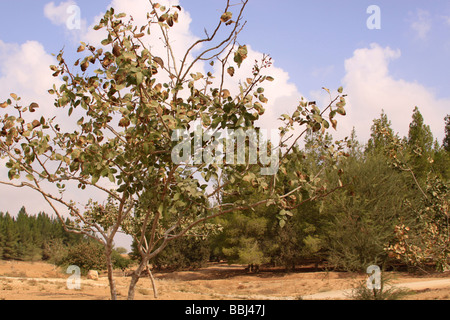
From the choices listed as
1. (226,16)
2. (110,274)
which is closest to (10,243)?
(110,274)

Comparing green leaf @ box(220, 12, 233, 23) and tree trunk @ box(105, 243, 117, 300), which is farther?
tree trunk @ box(105, 243, 117, 300)

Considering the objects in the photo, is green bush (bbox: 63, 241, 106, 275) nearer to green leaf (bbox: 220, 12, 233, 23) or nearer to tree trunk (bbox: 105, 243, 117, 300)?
tree trunk (bbox: 105, 243, 117, 300)

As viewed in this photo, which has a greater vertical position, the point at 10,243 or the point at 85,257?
the point at 85,257

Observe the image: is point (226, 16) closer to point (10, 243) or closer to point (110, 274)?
point (110, 274)

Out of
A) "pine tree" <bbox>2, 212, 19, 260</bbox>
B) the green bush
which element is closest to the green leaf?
the green bush

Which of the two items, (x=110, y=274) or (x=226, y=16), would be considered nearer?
(x=226, y=16)

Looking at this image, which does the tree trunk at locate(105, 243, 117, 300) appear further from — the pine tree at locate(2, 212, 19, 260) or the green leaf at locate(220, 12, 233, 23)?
the pine tree at locate(2, 212, 19, 260)

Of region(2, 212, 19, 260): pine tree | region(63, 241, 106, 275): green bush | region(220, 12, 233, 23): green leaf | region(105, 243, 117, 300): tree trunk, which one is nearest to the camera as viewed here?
region(220, 12, 233, 23): green leaf

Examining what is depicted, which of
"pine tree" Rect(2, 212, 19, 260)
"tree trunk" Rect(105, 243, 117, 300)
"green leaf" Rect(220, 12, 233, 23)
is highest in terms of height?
"green leaf" Rect(220, 12, 233, 23)

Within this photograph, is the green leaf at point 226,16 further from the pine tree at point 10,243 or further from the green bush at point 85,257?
the pine tree at point 10,243

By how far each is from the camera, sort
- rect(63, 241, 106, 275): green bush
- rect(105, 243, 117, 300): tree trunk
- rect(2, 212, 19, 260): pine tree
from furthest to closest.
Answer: rect(2, 212, 19, 260): pine tree → rect(63, 241, 106, 275): green bush → rect(105, 243, 117, 300): tree trunk

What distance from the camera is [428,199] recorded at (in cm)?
1152

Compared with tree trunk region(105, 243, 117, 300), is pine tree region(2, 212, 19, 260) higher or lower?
lower

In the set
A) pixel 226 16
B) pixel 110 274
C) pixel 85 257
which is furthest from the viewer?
pixel 85 257
